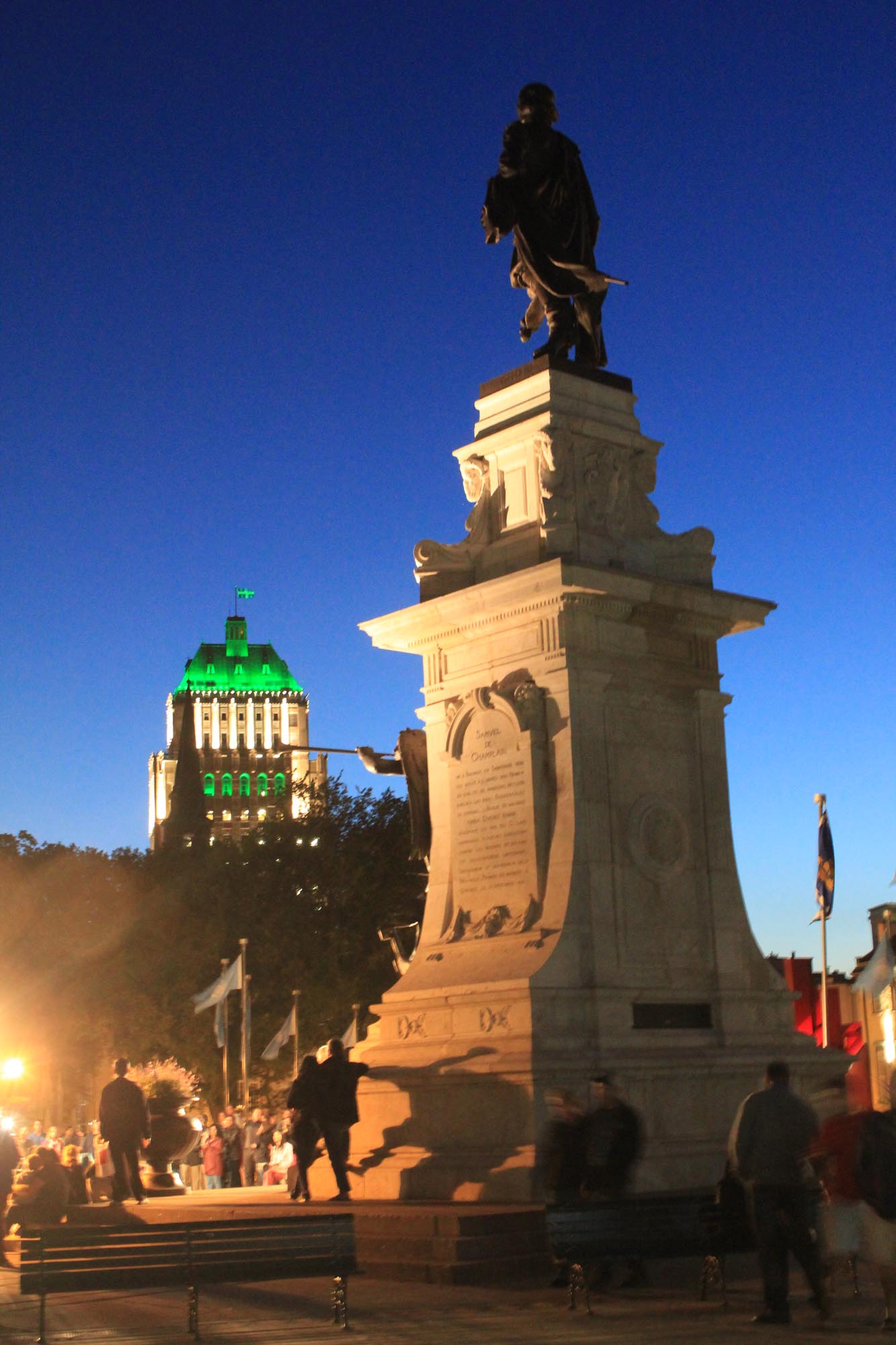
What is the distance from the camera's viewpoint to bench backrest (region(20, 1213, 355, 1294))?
1145 centimetres

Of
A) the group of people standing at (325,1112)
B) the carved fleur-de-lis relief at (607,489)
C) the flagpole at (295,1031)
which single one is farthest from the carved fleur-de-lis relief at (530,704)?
the flagpole at (295,1031)

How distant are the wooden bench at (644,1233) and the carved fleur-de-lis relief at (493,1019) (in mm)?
3364

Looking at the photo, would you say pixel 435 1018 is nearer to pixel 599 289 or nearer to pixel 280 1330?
pixel 280 1330

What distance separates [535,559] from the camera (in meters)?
A: 17.9

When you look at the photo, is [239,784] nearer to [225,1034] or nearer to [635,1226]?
[225,1034]

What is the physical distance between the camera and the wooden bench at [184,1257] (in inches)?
449

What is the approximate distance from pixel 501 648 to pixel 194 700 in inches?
7242

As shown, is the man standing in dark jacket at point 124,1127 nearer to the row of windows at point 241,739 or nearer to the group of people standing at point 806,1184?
the group of people standing at point 806,1184

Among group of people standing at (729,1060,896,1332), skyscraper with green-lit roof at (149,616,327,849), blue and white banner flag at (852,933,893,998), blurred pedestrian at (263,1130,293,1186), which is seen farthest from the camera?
skyscraper with green-lit roof at (149,616,327,849)

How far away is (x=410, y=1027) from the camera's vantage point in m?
17.5

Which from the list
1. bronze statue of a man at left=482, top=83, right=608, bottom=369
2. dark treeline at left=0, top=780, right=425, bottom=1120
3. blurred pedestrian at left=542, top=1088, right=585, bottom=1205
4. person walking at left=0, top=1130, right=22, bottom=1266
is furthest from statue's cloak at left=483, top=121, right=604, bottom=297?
dark treeline at left=0, top=780, right=425, bottom=1120

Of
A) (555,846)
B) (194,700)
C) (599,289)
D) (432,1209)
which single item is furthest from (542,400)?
(194,700)

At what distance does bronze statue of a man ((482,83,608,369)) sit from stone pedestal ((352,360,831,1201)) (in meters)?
0.86

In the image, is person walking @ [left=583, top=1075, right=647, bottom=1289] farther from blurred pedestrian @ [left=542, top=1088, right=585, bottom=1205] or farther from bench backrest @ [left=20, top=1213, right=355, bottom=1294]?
bench backrest @ [left=20, top=1213, right=355, bottom=1294]
